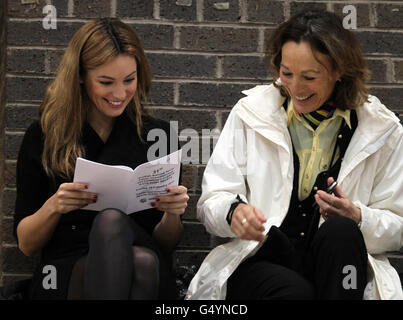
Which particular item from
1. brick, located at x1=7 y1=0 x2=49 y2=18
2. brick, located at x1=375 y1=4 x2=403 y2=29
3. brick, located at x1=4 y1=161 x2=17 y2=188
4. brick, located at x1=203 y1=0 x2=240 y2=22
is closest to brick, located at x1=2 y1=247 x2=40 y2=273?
brick, located at x1=4 y1=161 x2=17 y2=188

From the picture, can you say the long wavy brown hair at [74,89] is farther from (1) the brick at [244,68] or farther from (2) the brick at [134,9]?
(1) the brick at [244,68]

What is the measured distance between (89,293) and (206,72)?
1.15 meters

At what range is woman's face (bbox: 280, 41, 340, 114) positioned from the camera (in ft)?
7.68

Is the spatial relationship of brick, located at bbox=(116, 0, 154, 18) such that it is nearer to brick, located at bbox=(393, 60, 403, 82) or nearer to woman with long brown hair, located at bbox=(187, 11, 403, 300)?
woman with long brown hair, located at bbox=(187, 11, 403, 300)

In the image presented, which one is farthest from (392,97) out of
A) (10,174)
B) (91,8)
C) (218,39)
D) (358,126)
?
(10,174)

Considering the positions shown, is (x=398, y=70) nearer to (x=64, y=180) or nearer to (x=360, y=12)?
(x=360, y=12)

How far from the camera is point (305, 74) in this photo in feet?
7.68

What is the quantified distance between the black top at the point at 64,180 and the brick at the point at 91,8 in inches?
22.0

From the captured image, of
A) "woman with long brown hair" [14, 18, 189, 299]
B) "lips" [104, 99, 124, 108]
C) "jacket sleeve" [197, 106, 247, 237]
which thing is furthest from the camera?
"lips" [104, 99, 124, 108]

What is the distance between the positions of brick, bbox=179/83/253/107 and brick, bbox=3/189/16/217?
0.79m

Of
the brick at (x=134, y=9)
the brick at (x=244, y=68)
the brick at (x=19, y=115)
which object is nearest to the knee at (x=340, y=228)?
the brick at (x=244, y=68)

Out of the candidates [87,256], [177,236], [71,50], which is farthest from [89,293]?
[71,50]

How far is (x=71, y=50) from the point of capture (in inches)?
93.5
